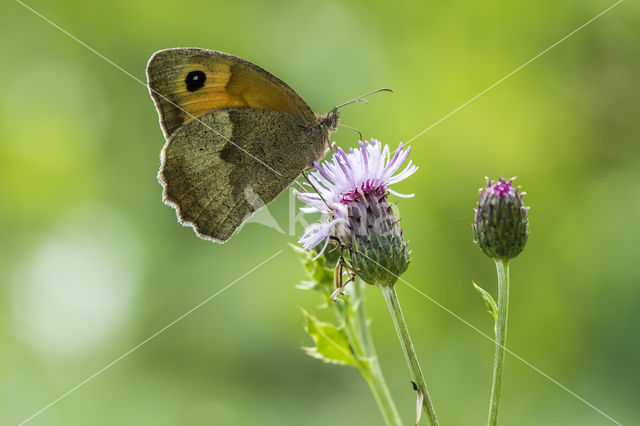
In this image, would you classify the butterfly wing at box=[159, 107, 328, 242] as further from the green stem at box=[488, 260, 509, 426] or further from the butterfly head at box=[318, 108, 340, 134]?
the green stem at box=[488, 260, 509, 426]

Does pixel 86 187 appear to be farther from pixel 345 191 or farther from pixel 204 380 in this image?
pixel 345 191

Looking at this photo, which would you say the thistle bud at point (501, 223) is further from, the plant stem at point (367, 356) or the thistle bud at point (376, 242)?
the plant stem at point (367, 356)

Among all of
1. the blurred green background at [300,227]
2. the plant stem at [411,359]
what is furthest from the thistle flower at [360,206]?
the blurred green background at [300,227]

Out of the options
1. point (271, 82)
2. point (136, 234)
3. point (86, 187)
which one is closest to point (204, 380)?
point (136, 234)

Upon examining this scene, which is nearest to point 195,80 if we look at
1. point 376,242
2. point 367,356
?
point 376,242

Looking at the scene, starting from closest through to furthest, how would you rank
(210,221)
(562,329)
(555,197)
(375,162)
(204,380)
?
1. (375,162)
2. (210,221)
3. (562,329)
4. (555,197)
5. (204,380)
